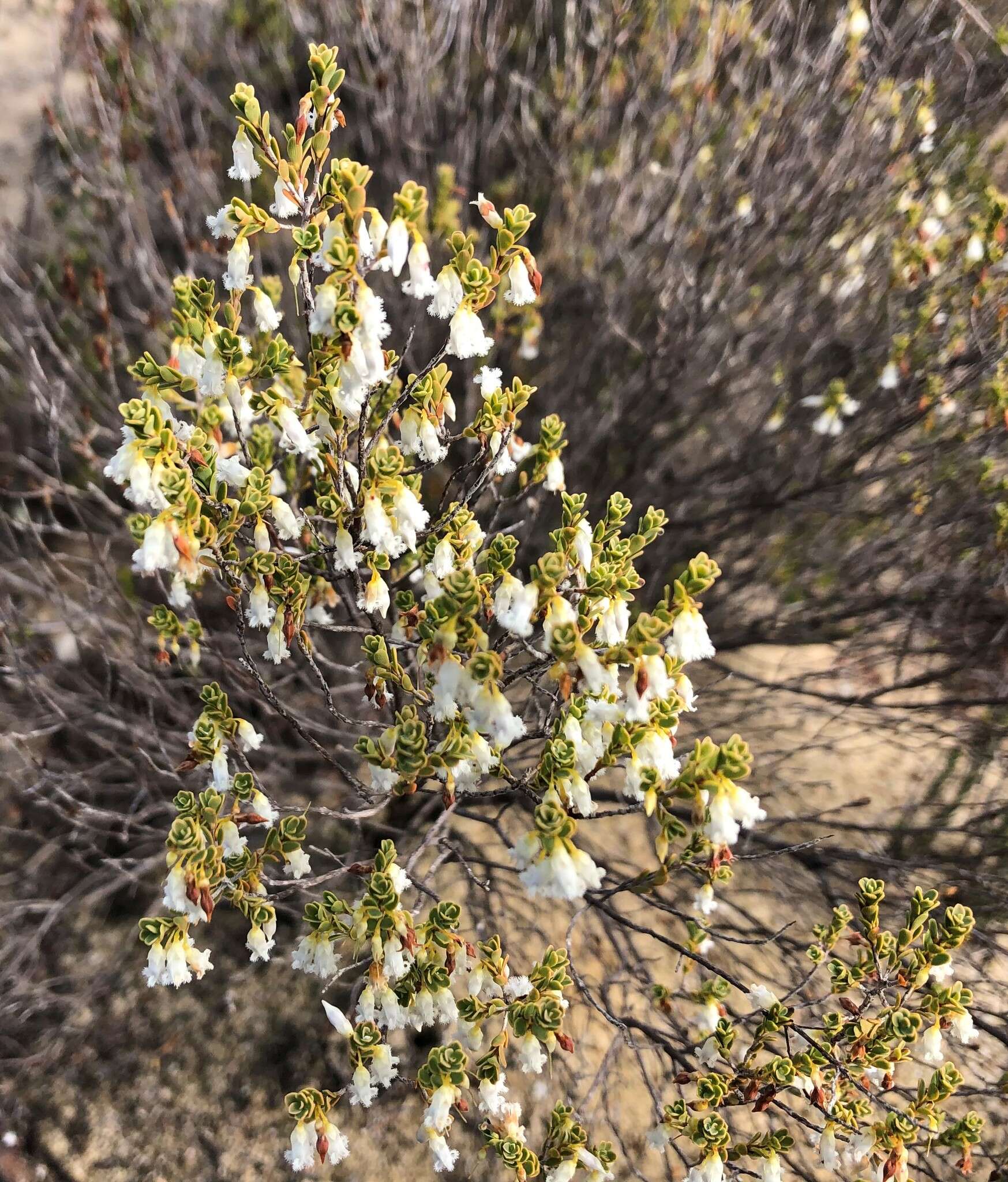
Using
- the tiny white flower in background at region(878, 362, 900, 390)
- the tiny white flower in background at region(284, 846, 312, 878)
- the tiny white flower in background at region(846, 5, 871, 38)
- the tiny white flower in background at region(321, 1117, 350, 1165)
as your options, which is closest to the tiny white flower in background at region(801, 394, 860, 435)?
the tiny white flower in background at region(878, 362, 900, 390)

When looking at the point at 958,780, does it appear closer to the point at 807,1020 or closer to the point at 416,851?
the point at 807,1020

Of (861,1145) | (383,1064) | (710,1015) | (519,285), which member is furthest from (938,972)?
(519,285)

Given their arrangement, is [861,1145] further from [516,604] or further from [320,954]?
[516,604]

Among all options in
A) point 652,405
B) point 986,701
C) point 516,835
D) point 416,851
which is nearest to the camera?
point 416,851

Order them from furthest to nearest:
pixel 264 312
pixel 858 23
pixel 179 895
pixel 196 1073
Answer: pixel 858 23, pixel 196 1073, pixel 264 312, pixel 179 895

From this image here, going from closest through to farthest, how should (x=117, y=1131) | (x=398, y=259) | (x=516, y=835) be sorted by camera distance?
(x=398, y=259) → (x=117, y=1131) → (x=516, y=835)

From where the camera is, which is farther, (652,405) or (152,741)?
(652,405)

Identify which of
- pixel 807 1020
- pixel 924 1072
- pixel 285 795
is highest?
pixel 285 795

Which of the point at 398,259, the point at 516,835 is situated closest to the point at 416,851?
the point at 516,835
